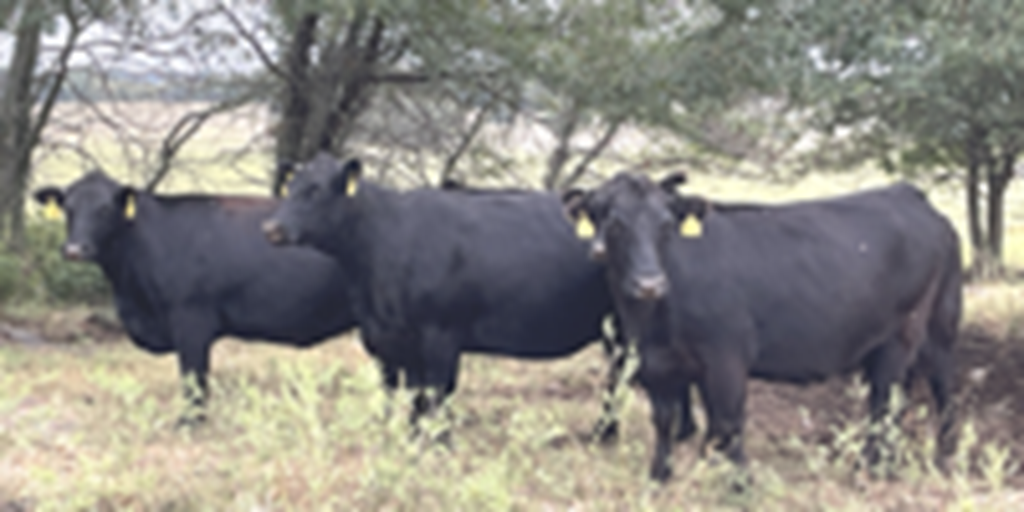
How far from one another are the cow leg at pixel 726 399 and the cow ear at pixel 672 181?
951 mm

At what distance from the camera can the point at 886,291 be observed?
629cm

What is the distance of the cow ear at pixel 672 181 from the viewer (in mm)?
5945

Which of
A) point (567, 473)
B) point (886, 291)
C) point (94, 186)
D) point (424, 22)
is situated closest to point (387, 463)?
point (567, 473)

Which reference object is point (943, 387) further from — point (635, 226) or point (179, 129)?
point (179, 129)

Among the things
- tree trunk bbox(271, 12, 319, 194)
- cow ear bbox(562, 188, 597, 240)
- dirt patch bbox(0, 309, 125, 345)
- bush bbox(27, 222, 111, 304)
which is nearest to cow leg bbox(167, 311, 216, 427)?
cow ear bbox(562, 188, 597, 240)

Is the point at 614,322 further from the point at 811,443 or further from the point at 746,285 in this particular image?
the point at 811,443

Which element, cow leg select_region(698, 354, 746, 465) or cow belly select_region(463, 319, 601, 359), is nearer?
cow leg select_region(698, 354, 746, 465)

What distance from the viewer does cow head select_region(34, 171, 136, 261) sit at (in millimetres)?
7672

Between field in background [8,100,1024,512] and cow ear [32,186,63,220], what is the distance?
127 cm

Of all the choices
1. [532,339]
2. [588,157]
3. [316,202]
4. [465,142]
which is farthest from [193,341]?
[588,157]

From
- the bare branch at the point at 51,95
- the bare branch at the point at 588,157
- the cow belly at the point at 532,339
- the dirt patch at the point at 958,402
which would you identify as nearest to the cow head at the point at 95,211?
the cow belly at the point at 532,339

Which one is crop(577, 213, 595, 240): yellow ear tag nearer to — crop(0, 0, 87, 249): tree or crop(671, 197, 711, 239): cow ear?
crop(671, 197, 711, 239): cow ear

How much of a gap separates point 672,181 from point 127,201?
12.9ft

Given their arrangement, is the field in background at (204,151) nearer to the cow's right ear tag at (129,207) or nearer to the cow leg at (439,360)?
the cow's right ear tag at (129,207)
